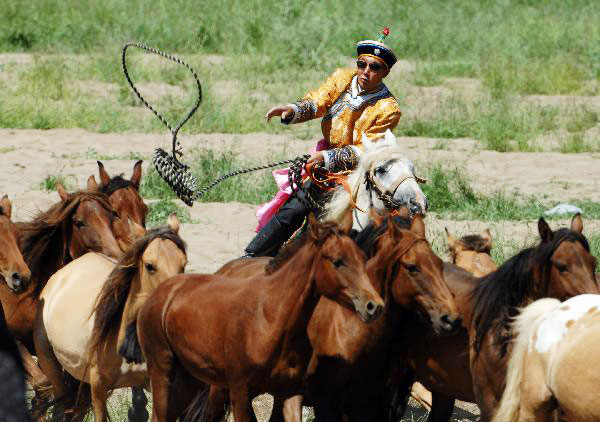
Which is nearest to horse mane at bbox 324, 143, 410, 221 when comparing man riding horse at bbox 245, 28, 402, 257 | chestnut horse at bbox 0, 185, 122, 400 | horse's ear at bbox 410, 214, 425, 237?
man riding horse at bbox 245, 28, 402, 257

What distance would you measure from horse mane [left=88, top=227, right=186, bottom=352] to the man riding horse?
40.2 inches

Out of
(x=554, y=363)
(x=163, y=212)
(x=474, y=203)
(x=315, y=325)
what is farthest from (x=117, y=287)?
(x=474, y=203)

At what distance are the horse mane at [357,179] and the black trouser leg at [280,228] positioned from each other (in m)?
0.41

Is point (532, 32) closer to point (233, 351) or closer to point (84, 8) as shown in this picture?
point (84, 8)

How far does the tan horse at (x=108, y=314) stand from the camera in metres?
5.68

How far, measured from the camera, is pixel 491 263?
21.8ft

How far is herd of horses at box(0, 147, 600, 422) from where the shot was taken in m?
4.75

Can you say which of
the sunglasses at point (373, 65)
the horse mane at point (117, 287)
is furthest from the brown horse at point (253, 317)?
the sunglasses at point (373, 65)

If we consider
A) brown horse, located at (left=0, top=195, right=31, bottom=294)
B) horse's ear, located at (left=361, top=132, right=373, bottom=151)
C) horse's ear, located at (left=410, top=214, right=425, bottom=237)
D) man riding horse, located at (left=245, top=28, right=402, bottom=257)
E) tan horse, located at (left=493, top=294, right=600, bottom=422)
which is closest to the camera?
tan horse, located at (left=493, top=294, right=600, bottom=422)

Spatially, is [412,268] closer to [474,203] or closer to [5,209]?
[5,209]

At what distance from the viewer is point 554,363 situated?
442 cm

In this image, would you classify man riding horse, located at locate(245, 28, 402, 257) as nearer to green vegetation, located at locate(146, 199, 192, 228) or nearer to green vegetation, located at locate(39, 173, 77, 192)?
green vegetation, located at locate(146, 199, 192, 228)

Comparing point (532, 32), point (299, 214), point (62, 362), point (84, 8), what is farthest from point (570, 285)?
point (84, 8)

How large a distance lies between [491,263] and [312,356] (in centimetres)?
191
